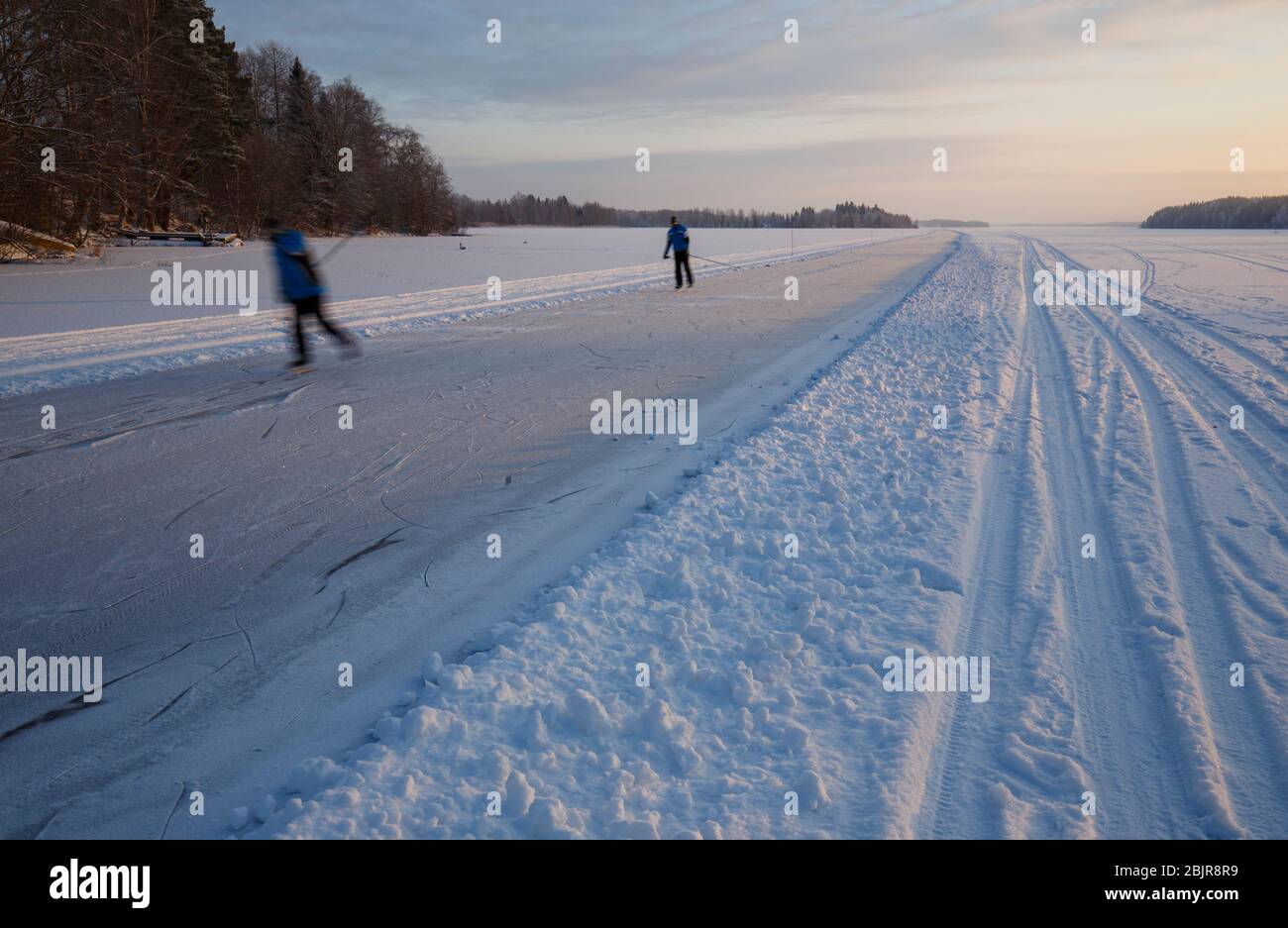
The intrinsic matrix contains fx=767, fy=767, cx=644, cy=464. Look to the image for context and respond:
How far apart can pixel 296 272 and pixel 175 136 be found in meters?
31.7

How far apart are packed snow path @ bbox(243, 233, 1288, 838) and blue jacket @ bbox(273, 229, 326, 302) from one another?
679 cm

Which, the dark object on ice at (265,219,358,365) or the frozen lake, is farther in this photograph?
the frozen lake

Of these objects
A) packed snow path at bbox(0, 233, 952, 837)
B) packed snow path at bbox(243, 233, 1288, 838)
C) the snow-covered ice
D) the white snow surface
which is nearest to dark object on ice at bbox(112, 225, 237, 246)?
the white snow surface

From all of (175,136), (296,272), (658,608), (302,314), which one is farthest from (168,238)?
(658,608)

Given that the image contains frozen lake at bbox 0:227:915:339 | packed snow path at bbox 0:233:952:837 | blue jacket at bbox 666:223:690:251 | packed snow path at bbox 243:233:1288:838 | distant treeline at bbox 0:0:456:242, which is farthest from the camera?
distant treeline at bbox 0:0:456:242

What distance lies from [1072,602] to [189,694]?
4.58 m

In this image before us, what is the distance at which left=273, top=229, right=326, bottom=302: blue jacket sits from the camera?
10.3m

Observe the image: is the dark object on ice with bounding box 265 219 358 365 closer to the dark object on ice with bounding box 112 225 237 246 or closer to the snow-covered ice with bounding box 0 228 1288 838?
the snow-covered ice with bounding box 0 228 1288 838

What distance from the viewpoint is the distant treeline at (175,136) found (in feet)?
74.4

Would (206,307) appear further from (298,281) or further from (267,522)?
(267,522)
